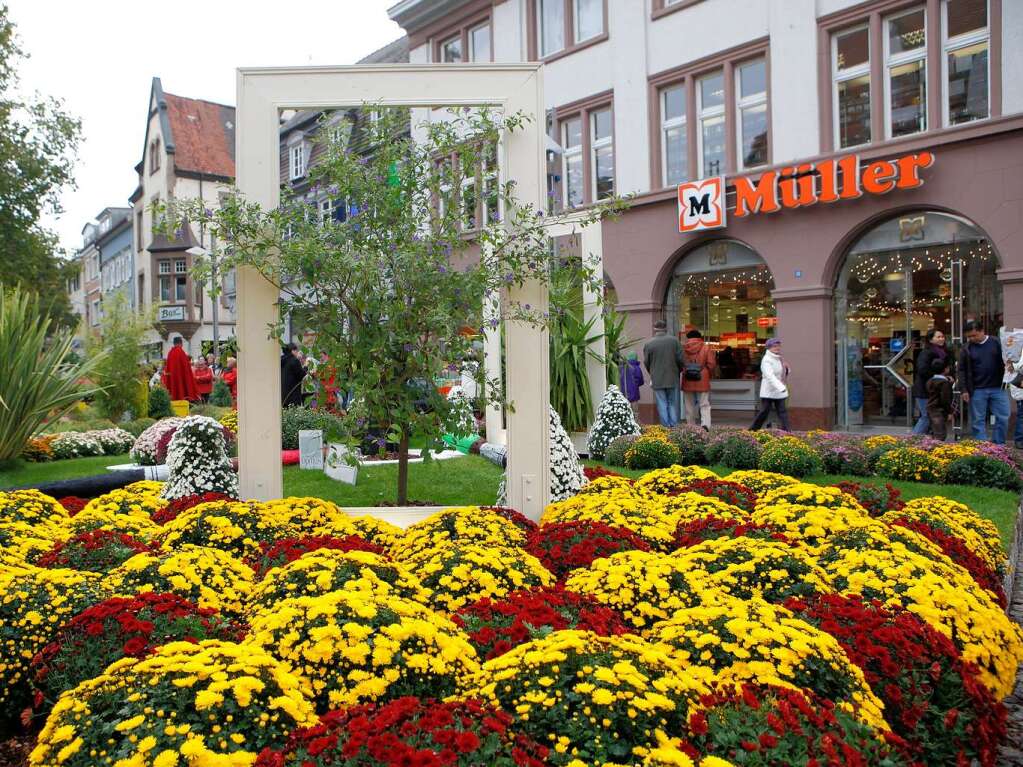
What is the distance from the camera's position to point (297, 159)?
33812 millimetres

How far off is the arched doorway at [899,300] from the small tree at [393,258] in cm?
1113

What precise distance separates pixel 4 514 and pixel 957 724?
197 inches

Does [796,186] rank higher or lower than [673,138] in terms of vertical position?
lower

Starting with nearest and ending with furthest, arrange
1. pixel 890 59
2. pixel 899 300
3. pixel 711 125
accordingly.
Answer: pixel 890 59, pixel 899 300, pixel 711 125

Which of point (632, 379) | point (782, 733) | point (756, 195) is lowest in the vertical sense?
point (782, 733)

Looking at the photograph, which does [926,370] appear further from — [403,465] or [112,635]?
[112,635]

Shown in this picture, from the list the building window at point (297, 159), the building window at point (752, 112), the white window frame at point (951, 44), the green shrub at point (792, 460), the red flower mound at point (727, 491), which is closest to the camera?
the red flower mound at point (727, 491)

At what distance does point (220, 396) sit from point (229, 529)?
15923 mm

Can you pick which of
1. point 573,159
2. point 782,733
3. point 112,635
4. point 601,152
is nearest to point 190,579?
point 112,635

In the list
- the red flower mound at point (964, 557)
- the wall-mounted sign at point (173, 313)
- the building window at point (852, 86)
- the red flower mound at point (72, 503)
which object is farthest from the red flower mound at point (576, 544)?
the wall-mounted sign at point (173, 313)

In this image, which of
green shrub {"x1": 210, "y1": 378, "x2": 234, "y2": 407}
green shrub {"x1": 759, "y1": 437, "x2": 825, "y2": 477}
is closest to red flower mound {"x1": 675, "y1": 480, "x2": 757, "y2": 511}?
green shrub {"x1": 759, "y1": 437, "x2": 825, "y2": 477}

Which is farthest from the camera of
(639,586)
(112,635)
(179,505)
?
(179,505)

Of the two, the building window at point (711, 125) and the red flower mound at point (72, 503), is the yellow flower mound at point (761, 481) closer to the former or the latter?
the red flower mound at point (72, 503)

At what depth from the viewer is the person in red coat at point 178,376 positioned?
1773cm
